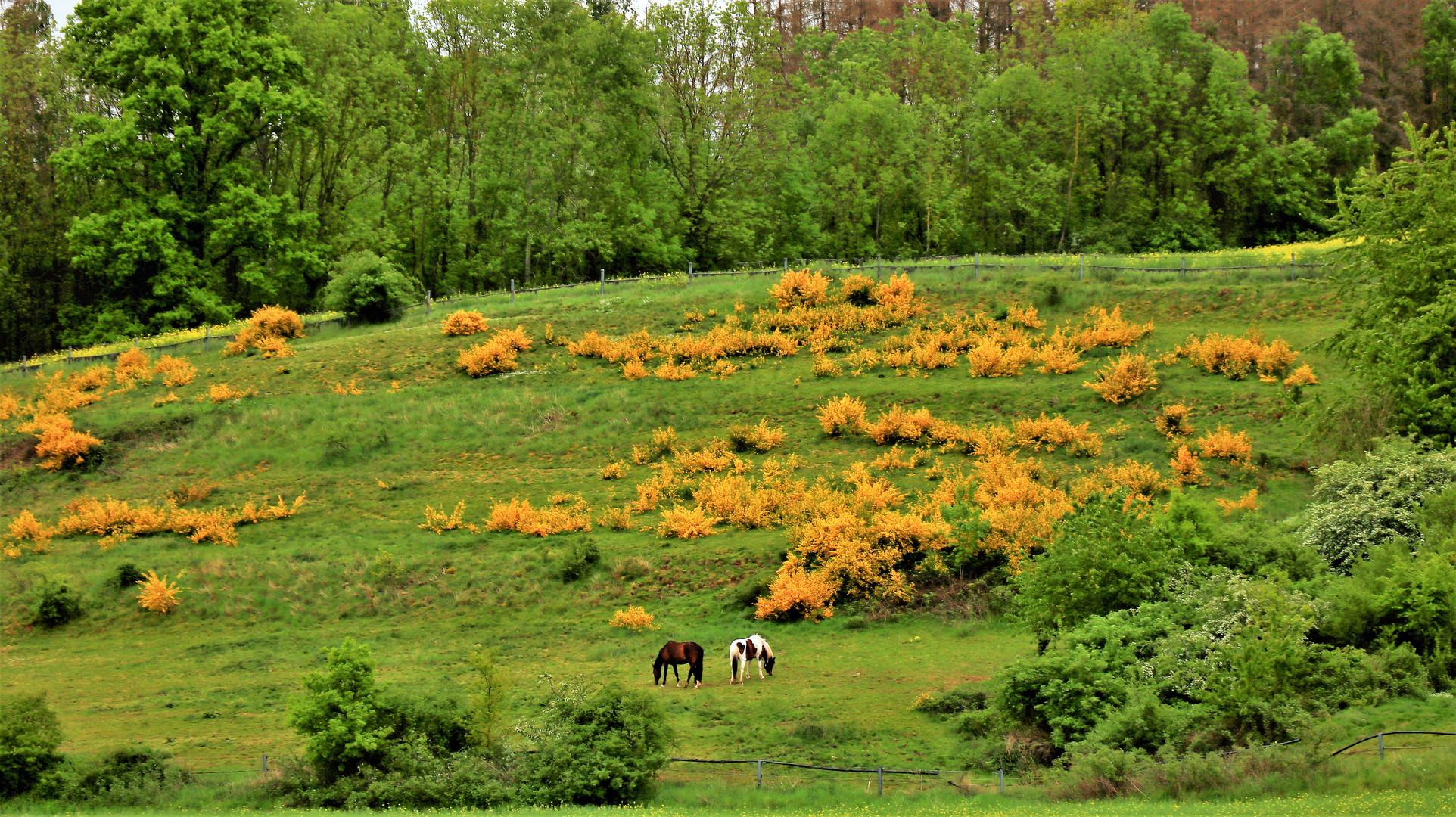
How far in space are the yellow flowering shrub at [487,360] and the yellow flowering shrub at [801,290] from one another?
34.5 ft

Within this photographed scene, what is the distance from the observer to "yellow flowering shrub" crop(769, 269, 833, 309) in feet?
154

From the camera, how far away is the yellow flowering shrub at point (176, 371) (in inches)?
1767

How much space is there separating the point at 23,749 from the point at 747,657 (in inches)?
480

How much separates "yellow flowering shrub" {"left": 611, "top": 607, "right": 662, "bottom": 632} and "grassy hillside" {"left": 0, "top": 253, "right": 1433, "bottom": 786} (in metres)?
0.35

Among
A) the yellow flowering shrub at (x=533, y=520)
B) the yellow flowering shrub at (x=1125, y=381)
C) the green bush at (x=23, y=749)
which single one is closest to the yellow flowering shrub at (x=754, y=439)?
the yellow flowering shrub at (x=533, y=520)

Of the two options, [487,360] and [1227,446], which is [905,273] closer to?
[487,360]

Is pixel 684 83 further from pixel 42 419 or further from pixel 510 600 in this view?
pixel 510 600

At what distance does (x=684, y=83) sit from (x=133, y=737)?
51.3 metres

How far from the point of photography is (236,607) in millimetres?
29484

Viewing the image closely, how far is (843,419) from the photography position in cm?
3731

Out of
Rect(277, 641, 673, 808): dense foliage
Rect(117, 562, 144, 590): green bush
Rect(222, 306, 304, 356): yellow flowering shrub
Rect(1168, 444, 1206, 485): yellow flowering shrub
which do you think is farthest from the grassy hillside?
Rect(277, 641, 673, 808): dense foliage

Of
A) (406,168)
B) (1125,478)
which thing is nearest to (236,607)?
(1125,478)

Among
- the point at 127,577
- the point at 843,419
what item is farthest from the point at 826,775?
the point at 127,577

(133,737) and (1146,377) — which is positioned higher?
(1146,377)
